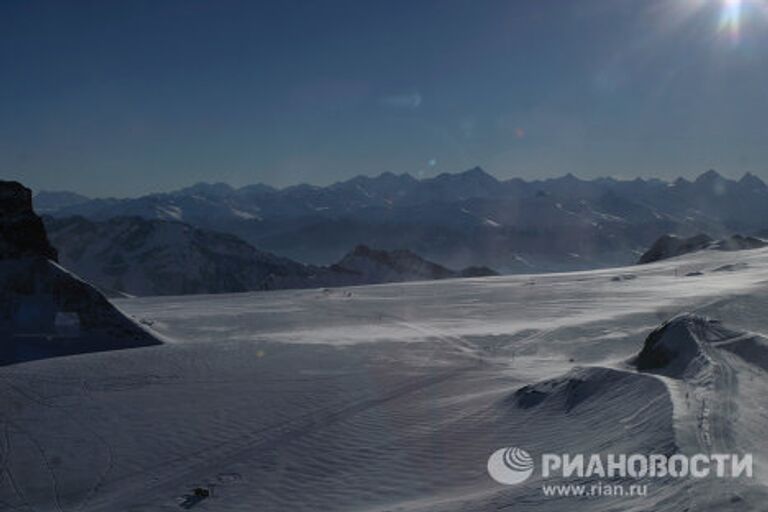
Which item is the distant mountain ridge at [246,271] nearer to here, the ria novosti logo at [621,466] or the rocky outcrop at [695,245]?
the rocky outcrop at [695,245]

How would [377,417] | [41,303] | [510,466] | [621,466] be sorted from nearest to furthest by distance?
[621,466], [510,466], [377,417], [41,303]

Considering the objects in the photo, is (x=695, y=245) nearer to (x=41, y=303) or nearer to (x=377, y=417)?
(x=41, y=303)

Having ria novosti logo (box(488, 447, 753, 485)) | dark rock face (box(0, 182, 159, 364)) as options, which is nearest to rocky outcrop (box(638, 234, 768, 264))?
dark rock face (box(0, 182, 159, 364))

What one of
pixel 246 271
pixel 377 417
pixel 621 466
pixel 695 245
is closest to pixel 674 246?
pixel 695 245

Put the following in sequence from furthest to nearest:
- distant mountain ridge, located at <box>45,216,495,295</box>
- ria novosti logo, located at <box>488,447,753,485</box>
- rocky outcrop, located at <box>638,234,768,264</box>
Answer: distant mountain ridge, located at <box>45,216,495,295</box>, rocky outcrop, located at <box>638,234,768,264</box>, ria novosti logo, located at <box>488,447,753,485</box>

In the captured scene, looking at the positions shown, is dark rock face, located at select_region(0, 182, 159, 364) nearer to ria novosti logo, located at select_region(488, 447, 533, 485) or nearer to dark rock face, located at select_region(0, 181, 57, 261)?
dark rock face, located at select_region(0, 181, 57, 261)

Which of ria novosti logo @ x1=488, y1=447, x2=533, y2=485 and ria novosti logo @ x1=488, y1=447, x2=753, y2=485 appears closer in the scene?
ria novosti logo @ x1=488, y1=447, x2=753, y2=485
